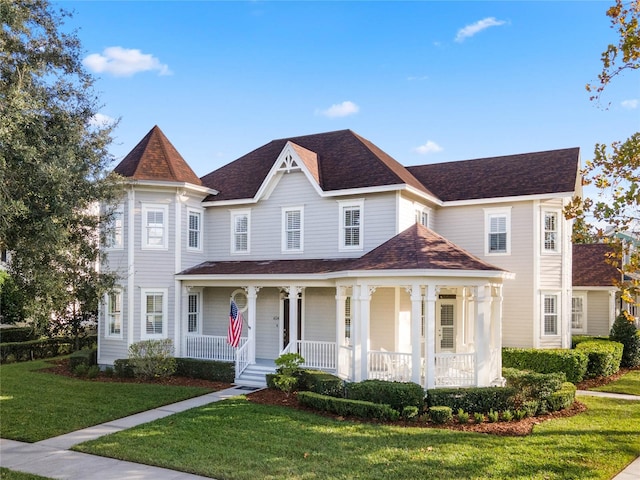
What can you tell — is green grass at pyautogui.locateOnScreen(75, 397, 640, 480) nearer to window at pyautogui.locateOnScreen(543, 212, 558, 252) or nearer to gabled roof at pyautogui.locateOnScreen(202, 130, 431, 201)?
window at pyautogui.locateOnScreen(543, 212, 558, 252)

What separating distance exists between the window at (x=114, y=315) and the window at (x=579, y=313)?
2266cm

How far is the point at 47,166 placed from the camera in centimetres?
984

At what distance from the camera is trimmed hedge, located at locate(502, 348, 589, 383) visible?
1789cm

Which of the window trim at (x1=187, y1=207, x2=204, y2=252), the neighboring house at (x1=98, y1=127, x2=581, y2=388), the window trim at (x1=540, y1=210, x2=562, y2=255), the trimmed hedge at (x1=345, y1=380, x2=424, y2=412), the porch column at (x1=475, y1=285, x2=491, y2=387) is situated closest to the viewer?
the trimmed hedge at (x1=345, y1=380, x2=424, y2=412)

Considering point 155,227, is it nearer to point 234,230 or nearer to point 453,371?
point 234,230

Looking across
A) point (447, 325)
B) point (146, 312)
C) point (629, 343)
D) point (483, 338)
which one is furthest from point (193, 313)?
point (629, 343)

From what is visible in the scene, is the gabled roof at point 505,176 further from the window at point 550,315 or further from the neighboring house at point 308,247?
the window at point 550,315

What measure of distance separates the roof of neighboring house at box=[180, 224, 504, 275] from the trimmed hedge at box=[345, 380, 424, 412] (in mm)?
3150

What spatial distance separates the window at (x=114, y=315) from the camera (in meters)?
19.3

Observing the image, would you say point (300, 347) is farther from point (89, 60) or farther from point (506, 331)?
point (89, 60)

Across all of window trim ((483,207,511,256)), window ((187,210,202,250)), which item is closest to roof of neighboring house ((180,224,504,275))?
window ((187,210,202,250))

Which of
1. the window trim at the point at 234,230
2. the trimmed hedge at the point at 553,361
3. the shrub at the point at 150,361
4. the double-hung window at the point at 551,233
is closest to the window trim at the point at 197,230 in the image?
the window trim at the point at 234,230

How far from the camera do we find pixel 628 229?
10.4 meters

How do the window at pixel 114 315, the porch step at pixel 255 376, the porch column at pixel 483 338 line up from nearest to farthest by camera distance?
1. the porch column at pixel 483 338
2. the porch step at pixel 255 376
3. the window at pixel 114 315
